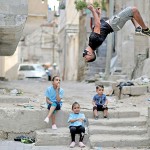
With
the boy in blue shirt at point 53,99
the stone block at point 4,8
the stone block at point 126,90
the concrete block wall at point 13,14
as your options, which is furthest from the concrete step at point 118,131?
the stone block at point 126,90

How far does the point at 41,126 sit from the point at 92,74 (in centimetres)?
1500

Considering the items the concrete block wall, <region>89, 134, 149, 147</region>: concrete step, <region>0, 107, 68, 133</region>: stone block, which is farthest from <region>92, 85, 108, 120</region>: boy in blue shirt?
the concrete block wall

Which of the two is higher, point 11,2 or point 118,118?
point 11,2

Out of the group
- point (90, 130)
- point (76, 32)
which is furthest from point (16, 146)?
point (76, 32)

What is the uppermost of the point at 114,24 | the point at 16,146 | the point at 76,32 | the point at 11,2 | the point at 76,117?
the point at 76,32

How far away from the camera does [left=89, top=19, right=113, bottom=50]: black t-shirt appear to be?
6180mm

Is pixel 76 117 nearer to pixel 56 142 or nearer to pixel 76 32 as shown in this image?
pixel 56 142

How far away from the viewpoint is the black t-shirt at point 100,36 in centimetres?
618

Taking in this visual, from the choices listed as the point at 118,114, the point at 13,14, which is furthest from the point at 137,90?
the point at 13,14

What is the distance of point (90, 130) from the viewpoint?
8.35 metres

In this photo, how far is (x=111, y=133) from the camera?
27.6 ft

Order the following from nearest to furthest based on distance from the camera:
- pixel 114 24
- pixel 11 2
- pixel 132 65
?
pixel 114 24
pixel 11 2
pixel 132 65

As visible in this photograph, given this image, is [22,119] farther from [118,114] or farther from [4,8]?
[4,8]

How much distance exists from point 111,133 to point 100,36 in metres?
2.78
